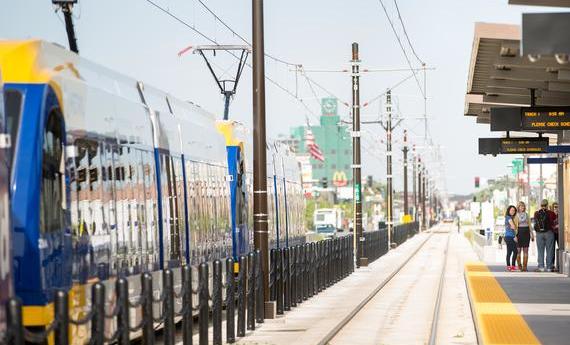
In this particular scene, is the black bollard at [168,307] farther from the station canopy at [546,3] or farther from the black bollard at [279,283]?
the black bollard at [279,283]

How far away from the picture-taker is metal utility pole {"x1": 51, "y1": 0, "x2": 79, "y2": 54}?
28000mm

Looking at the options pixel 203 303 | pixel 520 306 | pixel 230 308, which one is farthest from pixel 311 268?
pixel 203 303

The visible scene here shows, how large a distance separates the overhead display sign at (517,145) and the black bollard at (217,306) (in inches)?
593

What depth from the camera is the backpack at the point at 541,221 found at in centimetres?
3750

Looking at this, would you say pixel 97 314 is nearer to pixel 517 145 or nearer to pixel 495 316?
pixel 495 316

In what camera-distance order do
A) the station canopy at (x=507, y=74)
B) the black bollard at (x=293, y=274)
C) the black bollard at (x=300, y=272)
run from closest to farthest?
1. the station canopy at (x=507, y=74)
2. the black bollard at (x=293, y=274)
3. the black bollard at (x=300, y=272)

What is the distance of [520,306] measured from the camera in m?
27.1

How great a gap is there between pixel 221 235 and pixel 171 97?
3.65 m

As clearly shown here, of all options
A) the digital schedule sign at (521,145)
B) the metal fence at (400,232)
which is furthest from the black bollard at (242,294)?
the metal fence at (400,232)

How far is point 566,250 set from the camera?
1503 inches

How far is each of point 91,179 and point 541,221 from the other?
77.0ft

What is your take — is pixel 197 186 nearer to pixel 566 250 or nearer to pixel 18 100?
pixel 18 100

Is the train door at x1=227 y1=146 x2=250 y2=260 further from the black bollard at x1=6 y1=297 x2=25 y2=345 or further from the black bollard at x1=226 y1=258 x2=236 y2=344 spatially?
the black bollard at x1=6 y1=297 x2=25 y2=345

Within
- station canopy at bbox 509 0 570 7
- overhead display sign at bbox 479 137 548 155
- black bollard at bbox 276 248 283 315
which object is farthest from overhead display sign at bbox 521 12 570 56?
overhead display sign at bbox 479 137 548 155
